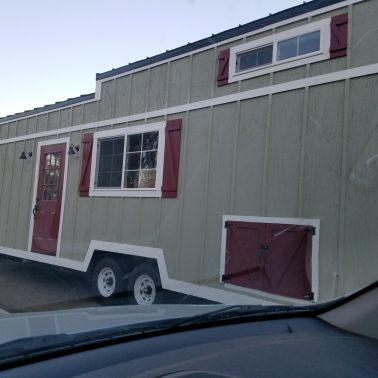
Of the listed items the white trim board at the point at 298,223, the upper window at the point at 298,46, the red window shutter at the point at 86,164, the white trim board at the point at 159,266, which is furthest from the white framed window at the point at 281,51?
the red window shutter at the point at 86,164

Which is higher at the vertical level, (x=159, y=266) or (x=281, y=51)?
(x=281, y=51)

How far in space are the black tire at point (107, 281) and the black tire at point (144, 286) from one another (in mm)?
231

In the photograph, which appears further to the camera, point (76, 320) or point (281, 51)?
point (281, 51)

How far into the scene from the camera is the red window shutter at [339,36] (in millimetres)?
4852

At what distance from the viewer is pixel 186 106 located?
636cm

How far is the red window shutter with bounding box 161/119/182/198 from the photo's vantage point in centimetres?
637

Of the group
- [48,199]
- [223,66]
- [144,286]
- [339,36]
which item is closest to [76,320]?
[339,36]

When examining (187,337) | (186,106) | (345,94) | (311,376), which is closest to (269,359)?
(311,376)

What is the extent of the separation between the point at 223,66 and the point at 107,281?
→ 3.50 m

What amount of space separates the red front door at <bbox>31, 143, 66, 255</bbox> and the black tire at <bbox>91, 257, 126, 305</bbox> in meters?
1.21

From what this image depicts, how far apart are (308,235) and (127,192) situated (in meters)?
3.05

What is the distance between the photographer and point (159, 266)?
6.31 meters

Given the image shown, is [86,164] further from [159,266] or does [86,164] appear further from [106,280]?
[159,266]

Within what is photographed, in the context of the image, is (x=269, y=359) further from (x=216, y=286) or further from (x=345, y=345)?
(x=216, y=286)
